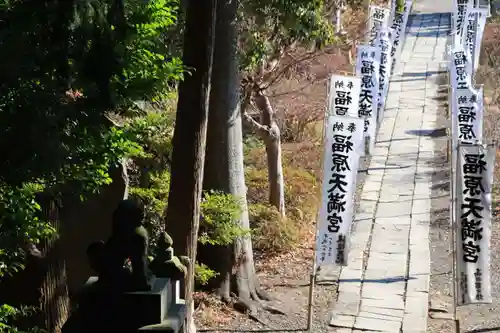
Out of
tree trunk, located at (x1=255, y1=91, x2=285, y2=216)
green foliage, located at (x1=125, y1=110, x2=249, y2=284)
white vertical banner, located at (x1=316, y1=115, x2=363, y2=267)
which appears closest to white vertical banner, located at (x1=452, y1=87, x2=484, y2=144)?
tree trunk, located at (x1=255, y1=91, x2=285, y2=216)

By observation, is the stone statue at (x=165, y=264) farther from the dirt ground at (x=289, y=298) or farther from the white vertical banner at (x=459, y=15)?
the white vertical banner at (x=459, y=15)

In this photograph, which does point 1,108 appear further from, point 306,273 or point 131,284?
point 306,273

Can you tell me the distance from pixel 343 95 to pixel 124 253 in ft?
22.9

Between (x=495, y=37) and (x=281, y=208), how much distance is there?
48.9 ft

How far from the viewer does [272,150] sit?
13844 millimetres

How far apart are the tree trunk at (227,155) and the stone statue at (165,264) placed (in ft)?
12.9

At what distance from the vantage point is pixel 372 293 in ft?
37.6

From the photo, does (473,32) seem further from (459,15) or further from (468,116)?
(468,116)

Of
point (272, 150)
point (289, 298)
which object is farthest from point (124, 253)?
point (272, 150)

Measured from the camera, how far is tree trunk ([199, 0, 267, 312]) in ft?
33.5

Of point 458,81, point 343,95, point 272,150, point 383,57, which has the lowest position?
point 272,150

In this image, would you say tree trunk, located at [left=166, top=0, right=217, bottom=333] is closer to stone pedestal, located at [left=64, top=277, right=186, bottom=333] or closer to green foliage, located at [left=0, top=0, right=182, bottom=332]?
green foliage, located at [left=0, top=0, right=182, bottom=332]

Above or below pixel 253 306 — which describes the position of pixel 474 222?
above

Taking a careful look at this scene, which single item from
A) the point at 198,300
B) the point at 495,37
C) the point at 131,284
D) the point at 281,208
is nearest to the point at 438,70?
the point at 495,37
